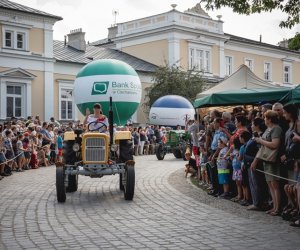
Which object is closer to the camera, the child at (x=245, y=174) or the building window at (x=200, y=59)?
the child at (x=245, y=174)

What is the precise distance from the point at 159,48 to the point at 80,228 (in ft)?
130

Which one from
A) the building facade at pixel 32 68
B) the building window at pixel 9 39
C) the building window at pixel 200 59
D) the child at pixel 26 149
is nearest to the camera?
the child at pixel 26 149

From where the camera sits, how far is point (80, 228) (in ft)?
28.6

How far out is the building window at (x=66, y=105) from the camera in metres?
38.4

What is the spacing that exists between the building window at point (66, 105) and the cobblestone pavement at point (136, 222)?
2466 centimetres

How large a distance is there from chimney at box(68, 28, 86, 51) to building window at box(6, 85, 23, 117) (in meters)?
9.07

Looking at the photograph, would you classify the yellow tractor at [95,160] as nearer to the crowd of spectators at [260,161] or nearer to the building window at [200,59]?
the crowd of spectators at [260,161]

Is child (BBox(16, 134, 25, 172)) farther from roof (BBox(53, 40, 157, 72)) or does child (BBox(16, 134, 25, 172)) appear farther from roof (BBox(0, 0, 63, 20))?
roof (BBox(53, 40, 157, 72))

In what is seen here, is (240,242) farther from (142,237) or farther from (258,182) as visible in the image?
(258,182)

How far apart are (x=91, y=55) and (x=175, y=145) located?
1942cm

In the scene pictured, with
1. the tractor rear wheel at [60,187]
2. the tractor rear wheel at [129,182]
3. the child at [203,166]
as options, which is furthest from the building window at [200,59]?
the tractor rear wheel at [60,187]

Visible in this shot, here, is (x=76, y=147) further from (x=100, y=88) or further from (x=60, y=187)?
(x=100, y=88)

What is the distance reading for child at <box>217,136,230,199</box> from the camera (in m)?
12.0

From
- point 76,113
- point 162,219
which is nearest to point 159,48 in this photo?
point 76,113
